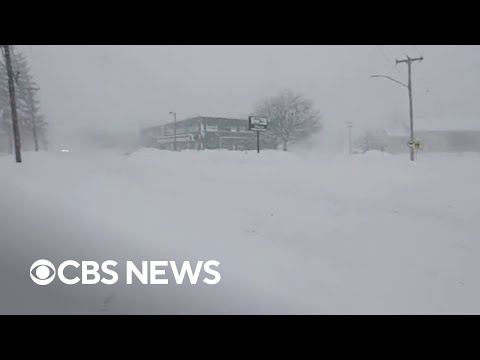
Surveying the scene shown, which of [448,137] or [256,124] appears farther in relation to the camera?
[448,137]

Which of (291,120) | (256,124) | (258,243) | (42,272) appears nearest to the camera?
(42,272)

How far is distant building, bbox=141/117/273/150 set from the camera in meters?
54.3

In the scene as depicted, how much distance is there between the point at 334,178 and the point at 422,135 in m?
53.2

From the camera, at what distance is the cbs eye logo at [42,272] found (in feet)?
14.6

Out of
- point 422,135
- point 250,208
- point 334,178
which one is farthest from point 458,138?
point 250,208

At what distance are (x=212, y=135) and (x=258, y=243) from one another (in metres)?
49.9

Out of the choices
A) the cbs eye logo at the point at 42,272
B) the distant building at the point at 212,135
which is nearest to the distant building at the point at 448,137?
the distant building at the point at 212,135

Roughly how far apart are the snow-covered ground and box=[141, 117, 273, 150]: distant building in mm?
44547

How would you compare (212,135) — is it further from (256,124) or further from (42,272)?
(42,272)

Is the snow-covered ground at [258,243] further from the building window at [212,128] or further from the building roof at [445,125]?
the building roof at [445,125]

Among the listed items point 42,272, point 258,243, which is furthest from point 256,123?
point 42,272

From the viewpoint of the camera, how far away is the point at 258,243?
6133 millimetres

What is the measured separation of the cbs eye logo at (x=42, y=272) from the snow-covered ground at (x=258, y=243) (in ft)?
0.35
